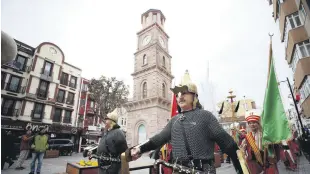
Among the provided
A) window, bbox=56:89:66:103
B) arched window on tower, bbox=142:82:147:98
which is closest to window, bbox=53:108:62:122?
window, bbox=56:89:66:103

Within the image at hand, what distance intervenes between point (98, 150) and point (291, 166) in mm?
10945

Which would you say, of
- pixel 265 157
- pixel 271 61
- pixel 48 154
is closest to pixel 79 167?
pixel 265 157

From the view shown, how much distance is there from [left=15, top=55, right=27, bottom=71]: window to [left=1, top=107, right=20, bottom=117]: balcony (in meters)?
5.16

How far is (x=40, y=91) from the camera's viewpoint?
2284 cm

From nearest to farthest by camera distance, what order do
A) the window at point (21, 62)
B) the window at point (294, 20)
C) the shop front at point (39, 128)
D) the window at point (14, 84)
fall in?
the window at point (294, 20), the shop front at point (39, 128), the window at point (14, 84), the window at point (21, 62)

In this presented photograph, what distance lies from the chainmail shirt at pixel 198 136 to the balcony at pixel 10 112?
2396cm

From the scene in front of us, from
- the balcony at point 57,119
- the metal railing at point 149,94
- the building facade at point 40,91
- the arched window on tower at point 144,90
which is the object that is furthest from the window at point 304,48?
the balcony at point 57,119

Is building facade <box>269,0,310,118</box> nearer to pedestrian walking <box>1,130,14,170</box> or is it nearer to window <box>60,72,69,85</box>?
pedestrian walking <box>1,130,14,170</box>

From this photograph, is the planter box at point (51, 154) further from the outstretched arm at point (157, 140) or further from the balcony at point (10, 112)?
the outstretched arm at point (157, 140)

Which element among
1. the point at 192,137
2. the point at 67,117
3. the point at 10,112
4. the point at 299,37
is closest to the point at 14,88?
the point at 10,112

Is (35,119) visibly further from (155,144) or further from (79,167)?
(155,144)

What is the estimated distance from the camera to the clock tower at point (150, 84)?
78.7 ft

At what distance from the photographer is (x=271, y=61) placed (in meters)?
4.51

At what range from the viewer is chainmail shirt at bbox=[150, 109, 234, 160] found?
2045 millimetres
